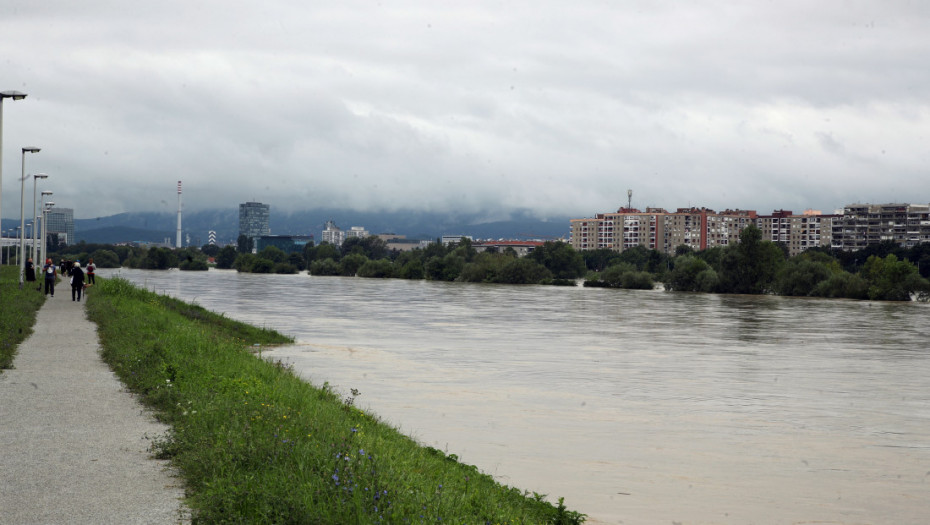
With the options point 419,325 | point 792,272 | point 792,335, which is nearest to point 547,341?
point 419,325

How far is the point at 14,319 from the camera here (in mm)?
26125

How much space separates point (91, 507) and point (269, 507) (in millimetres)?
1566

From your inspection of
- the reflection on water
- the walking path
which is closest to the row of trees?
the reflection on water

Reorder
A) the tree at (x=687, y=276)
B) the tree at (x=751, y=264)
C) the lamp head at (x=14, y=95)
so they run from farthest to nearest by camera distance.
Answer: the tree at (x=687, y=276) → the tree at (x=751, y=264) → the lamp head at (x=14, y=95)

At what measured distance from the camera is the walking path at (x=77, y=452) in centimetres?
786

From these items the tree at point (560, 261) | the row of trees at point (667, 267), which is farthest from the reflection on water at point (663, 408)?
the tree at point (560, 261)

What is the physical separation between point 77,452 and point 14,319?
18.2m

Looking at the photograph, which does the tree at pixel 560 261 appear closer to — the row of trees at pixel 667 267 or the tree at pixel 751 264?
the row of trees at pixel 667 267

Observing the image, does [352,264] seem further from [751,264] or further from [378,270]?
[751,264]

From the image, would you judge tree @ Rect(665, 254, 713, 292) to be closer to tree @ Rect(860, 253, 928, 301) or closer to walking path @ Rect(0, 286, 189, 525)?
tree @ Rect(860, 253, 928, 301)

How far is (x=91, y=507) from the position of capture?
7.89m

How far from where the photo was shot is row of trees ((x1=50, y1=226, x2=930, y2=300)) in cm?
9081

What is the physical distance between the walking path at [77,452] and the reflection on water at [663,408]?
215 inches

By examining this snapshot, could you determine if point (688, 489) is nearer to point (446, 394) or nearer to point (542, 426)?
point (542, 426)
